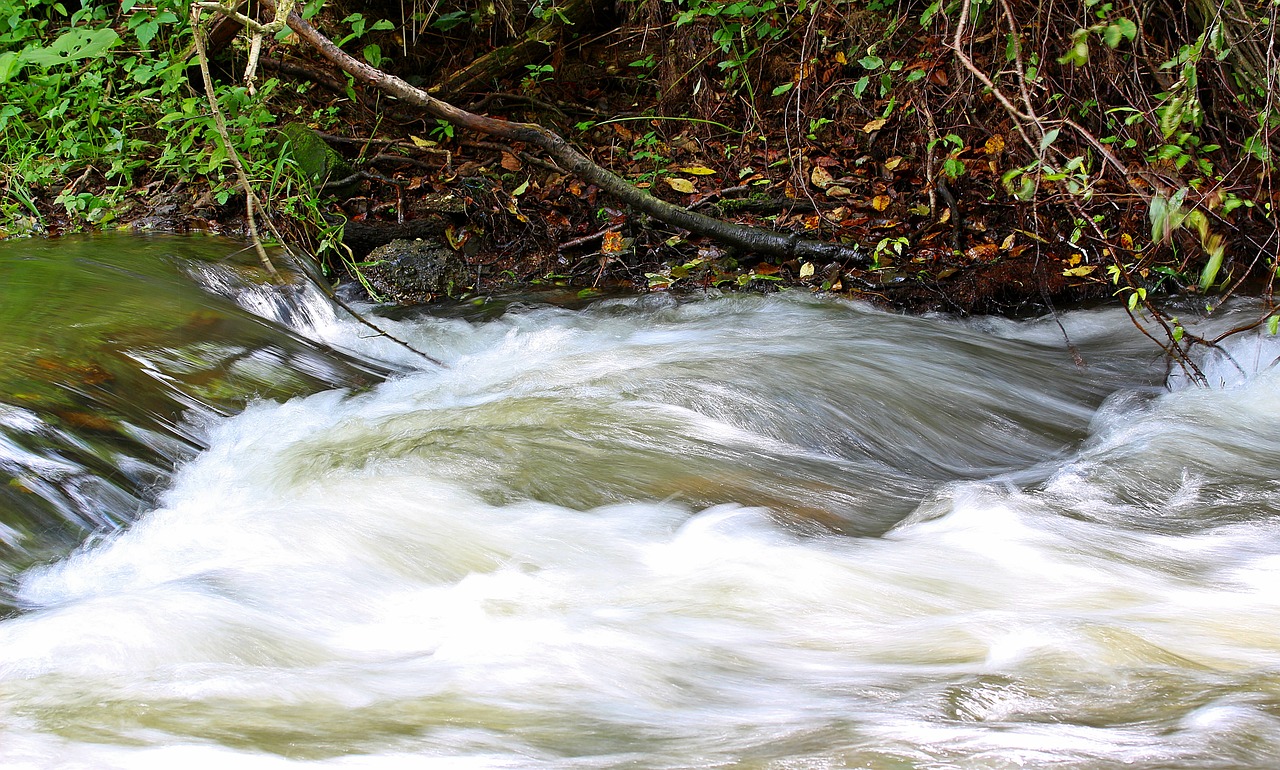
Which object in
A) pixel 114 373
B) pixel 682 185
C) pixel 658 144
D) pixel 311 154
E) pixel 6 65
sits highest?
pixel 6 65

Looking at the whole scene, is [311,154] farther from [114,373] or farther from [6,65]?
[114,373]

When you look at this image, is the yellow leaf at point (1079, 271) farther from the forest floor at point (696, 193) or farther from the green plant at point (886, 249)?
the green plant at point (886, 249)

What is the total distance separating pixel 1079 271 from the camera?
4750mm

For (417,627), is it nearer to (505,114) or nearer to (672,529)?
(672,529)

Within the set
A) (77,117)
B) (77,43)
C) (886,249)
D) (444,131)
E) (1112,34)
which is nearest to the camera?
(1112,34)

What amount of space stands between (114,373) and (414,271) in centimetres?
218

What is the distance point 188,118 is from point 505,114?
2156mm

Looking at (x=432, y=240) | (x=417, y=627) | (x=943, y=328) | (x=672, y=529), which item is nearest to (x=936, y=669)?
(x=672, y=529)

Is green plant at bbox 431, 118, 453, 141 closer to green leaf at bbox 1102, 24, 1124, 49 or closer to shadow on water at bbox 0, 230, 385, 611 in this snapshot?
Result: shadow on water at bbox 0, 230, 385, 611

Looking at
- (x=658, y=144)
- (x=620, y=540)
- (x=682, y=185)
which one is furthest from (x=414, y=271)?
(x=620, y=540)

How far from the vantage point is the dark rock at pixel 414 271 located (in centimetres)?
526

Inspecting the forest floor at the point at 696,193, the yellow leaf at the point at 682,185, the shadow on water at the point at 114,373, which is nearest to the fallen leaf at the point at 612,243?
the forest floor at the point at 696,193

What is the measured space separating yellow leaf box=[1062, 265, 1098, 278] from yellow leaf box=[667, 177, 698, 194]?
6.95 feet

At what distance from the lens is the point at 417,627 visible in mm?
2240
